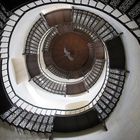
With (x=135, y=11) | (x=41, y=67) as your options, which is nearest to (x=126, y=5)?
(x=135, y=11)

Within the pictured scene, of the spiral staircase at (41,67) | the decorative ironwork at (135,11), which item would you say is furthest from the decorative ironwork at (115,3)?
the decorative ironwork at (135,11)

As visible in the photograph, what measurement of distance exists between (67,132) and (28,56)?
3451mm

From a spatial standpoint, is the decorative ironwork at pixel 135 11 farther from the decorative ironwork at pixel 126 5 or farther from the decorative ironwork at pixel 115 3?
the decorative ironwork at pixel 115 3

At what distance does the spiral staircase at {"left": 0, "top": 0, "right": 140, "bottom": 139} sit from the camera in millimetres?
5539

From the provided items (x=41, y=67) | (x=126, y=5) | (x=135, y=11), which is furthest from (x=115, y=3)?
(x=41, y=67)

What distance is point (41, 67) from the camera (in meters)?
11.1

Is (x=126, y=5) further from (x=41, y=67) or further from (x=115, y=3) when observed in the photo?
(x=41, y=67)

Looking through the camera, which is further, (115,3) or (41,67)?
(41,67)

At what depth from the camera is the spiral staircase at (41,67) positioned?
18.2 feet

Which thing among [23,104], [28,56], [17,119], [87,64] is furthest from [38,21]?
[87,64]

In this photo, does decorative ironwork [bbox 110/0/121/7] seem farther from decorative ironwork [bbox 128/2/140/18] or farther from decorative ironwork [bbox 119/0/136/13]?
decorative ironwork [bbox 128/2/140/18]

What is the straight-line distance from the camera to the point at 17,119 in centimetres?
738

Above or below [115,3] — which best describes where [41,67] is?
below

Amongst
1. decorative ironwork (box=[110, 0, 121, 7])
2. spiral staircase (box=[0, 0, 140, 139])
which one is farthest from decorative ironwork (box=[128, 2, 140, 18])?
decorative ironwork (box=[110, 0, 121, 7])
